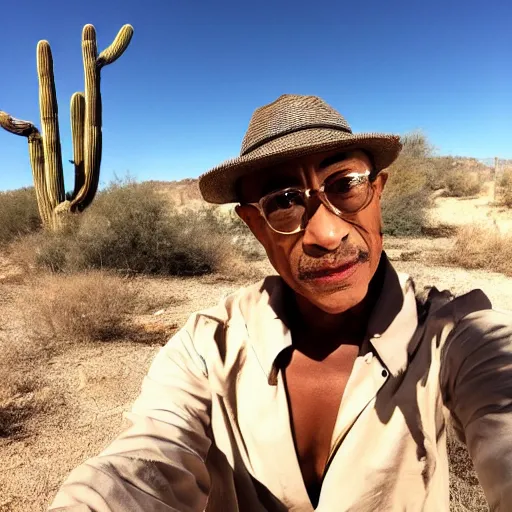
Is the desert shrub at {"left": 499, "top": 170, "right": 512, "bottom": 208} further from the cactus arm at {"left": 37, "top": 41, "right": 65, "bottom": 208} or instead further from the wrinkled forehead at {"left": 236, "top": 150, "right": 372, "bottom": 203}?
the wrinkled forehead at {"left": 236, "top": 150, "right": 372, "bottom": 203}

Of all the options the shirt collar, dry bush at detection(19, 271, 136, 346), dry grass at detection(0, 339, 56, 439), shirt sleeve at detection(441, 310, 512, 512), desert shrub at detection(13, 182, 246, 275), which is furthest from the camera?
desert shrub at detection(13, 182, 246, 275)

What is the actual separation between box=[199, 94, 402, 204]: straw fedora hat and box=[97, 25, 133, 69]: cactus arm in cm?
1136

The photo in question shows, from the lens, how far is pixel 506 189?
19.0 metres

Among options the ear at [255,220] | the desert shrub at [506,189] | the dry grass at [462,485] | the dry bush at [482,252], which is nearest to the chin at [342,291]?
the ear at [255,220]

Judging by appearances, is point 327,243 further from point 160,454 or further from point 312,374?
point 160,454

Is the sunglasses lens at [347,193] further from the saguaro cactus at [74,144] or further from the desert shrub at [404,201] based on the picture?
the desert shrub at [404,201]

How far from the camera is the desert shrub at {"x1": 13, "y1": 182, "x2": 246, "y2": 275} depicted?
981 cm

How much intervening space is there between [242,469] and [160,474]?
40cm

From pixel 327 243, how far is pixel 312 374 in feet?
1.69

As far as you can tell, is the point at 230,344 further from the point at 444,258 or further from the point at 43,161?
the point at 43,161

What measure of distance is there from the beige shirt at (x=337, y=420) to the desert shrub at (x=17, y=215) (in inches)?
545

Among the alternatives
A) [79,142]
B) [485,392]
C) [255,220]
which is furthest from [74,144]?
[485,392]

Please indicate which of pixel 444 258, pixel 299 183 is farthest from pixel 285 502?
pixel 444 258

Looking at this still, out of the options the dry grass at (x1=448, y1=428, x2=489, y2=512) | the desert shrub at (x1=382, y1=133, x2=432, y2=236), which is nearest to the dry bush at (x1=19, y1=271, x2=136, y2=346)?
the dry grass at (x1=448, y1=428, x2=489, y2=512)
